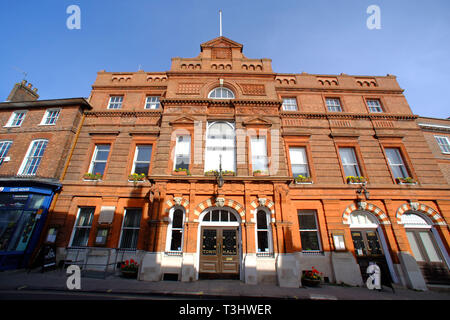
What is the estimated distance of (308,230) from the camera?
10.9m

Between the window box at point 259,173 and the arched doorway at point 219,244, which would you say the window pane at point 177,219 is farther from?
the window box at point 259,173

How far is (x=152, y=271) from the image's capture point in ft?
28.7

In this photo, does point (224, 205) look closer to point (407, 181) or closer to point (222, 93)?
point (222, 93)

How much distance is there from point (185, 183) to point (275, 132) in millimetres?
6582

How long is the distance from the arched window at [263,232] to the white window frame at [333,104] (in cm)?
1055

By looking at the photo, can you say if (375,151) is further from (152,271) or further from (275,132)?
(152,271)

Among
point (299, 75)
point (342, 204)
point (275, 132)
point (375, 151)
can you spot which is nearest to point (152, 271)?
point (275, 132)

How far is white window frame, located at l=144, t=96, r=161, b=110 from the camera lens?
586 inches

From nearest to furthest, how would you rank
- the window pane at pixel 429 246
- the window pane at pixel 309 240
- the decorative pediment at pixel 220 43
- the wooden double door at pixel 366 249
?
the wooden double door at pixel 366 249 → the window pane at pixel 429 246 → the window pane at pixel 309 240 → the decorative pediment at pixel 220 43

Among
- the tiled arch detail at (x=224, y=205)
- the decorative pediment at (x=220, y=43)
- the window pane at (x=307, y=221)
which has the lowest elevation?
the window pane at (x=307, y=221)

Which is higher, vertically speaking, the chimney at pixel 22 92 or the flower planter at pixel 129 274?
the chimney at pixel 22 92

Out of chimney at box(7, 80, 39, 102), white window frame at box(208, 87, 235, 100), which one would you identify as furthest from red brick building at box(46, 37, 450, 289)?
chimney at box(7, 80, 39, 102)

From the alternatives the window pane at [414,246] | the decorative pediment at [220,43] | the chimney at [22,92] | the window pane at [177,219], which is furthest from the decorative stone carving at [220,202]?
the chimney at [22,92]

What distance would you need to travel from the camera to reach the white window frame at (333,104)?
14703 millimetres
